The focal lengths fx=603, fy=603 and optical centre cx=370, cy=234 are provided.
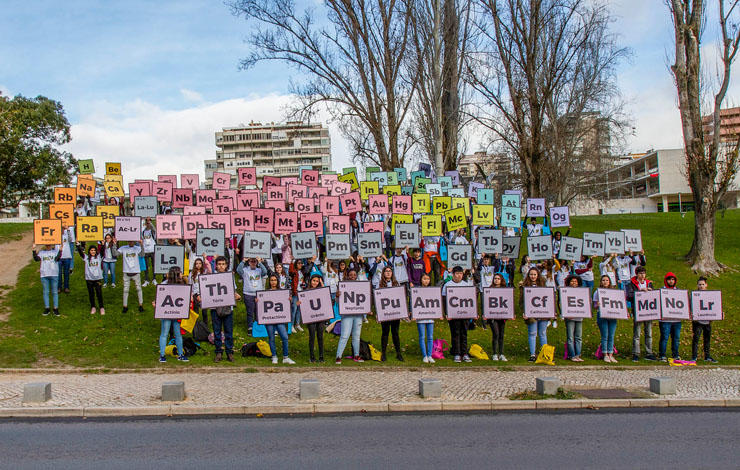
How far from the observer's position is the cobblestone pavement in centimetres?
1030

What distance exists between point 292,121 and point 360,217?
37.4 feet

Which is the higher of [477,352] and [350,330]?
[350,330]

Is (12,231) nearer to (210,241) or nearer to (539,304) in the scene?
(210,241)

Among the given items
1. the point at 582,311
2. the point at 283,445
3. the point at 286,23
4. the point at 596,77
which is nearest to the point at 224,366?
the point at 283,445

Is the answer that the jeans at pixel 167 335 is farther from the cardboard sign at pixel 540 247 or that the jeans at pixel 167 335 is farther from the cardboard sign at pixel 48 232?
the cardboard sign at pixel 540 247

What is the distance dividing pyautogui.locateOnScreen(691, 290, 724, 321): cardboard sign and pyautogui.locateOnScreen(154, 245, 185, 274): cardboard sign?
41.3 feet

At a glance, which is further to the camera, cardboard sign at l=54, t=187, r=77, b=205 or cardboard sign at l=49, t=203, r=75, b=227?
cardboard sign at l=54, t=187, r=77, b=205

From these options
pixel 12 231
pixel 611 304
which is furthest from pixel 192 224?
pixel 12 231

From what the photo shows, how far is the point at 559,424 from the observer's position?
930 cm

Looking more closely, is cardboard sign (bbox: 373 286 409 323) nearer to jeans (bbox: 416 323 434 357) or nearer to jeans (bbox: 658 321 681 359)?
jeans (bbox: 416 323 434 357)

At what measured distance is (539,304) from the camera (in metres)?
13.7

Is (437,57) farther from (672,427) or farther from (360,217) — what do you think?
(672,427)

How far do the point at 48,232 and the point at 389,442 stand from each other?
1219 cm

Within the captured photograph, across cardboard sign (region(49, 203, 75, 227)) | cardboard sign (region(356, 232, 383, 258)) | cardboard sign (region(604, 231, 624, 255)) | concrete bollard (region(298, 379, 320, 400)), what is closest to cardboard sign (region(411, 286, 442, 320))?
A: cardboard sign (region(356, 232, 383, 258))
